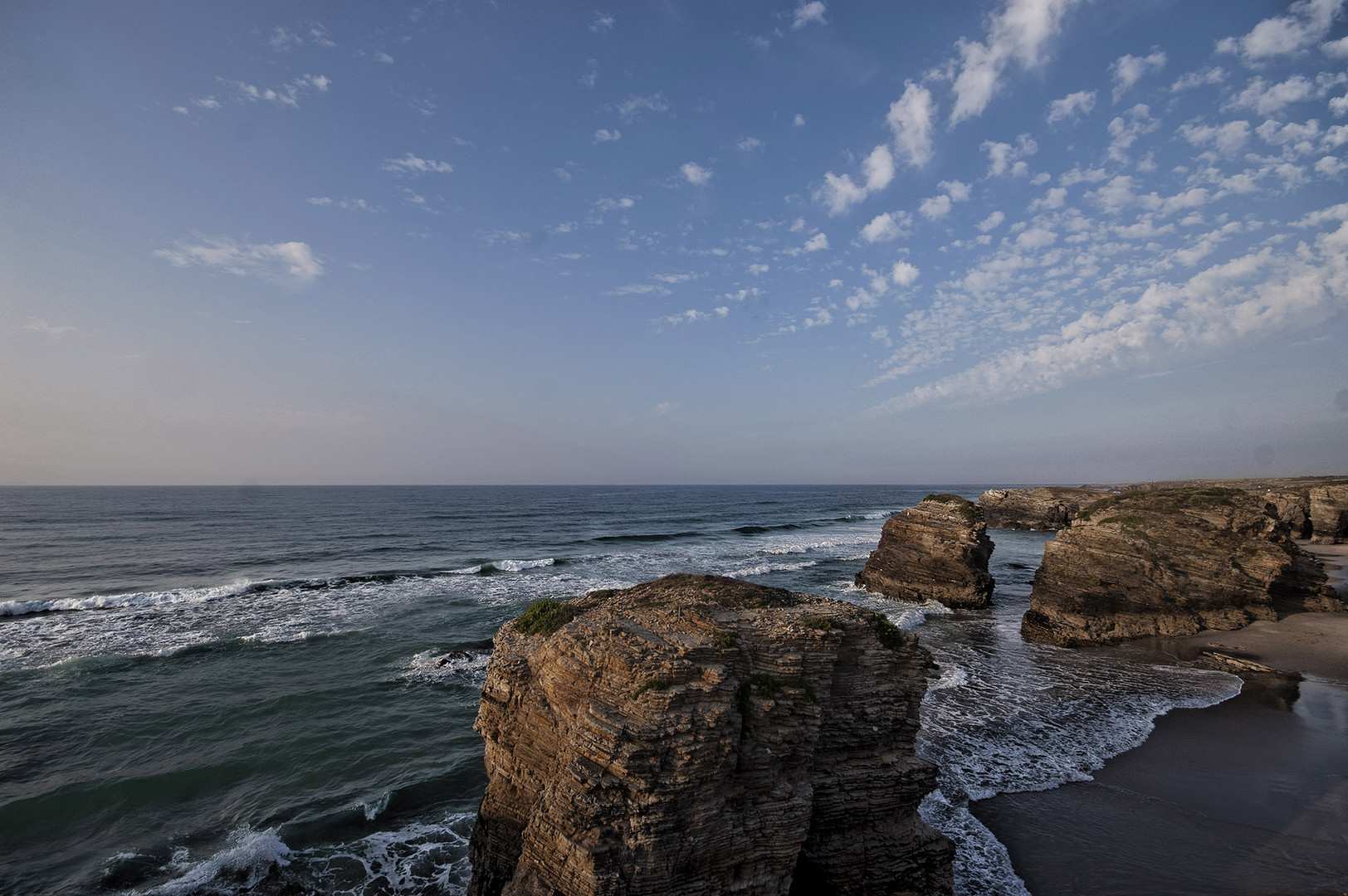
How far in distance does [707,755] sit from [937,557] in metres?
25.8

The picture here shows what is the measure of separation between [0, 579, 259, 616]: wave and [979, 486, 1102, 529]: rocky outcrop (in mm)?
73793

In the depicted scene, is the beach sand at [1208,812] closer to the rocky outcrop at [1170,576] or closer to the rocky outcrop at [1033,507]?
the rocky outcrop at [1170,576]

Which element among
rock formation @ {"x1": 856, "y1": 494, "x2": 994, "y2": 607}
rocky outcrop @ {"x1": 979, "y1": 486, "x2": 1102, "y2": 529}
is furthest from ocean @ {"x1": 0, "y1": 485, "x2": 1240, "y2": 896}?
rocky outcrop @ {"x1": 979, "y1": 486, "x2": 1102, "y2": 529}

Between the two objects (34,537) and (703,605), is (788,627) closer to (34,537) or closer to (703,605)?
(703,605)

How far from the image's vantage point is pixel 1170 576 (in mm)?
23203

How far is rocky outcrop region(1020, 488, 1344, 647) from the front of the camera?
894 inches

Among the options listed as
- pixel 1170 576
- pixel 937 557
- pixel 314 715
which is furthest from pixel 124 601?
pixel 1170 576

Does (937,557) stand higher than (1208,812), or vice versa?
(937,557)

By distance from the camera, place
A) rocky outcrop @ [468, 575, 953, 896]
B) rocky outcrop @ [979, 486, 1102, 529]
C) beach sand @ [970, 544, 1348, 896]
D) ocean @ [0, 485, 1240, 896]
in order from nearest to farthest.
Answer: rocky outcrop @ [468, 575, 953, 896]
beach sand @ [970, 544, 1348, 896]
ocean @ [0, 485, 1240, 896]
rocky outcrop @ [979, 486, 1102, 529]

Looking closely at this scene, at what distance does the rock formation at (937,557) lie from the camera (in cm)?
2795

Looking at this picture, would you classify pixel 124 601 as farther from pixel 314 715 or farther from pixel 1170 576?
pixel 1170 576

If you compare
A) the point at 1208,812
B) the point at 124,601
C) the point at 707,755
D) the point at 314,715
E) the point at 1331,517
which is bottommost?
the point at 314,715

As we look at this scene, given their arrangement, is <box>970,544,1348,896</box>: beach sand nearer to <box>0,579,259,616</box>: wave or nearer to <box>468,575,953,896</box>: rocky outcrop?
<box>468,575,953,896</box>: rocky outcrop

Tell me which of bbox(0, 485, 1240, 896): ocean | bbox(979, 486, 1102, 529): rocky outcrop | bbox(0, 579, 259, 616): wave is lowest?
bbox(0, 485, 1240, 896): ocean
